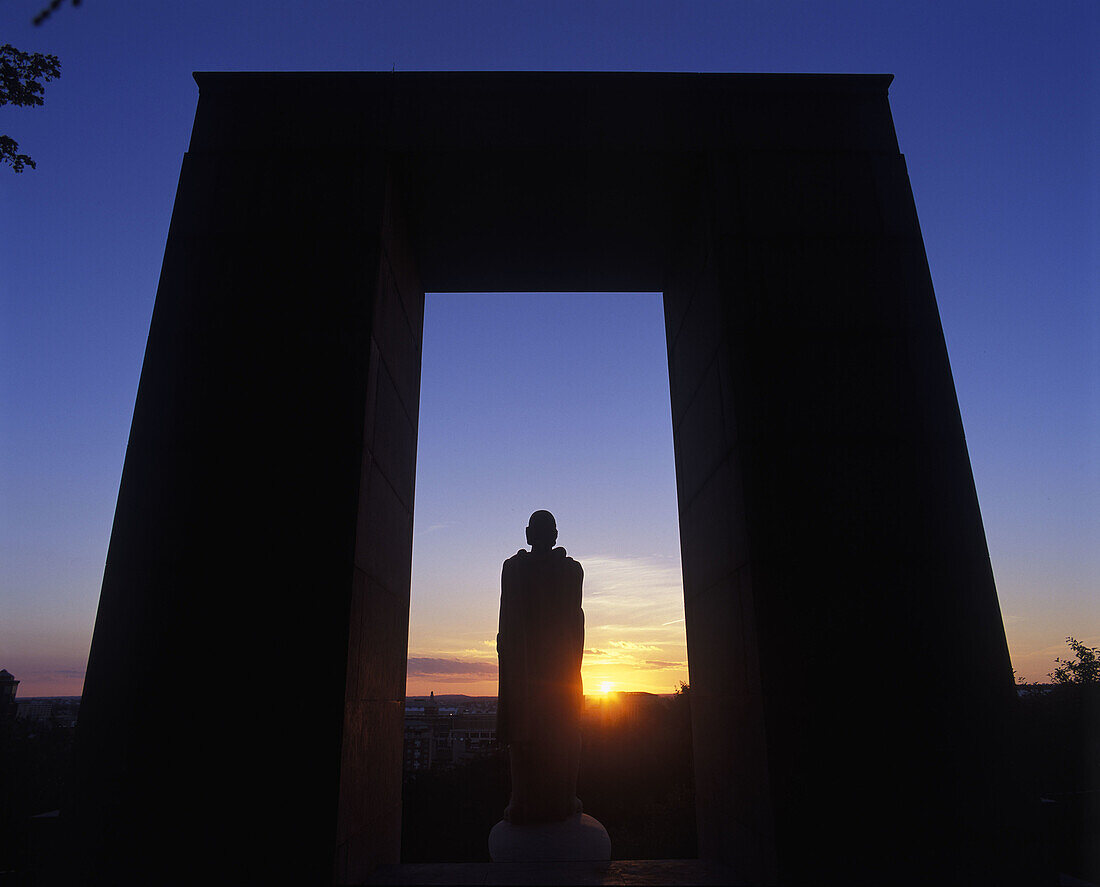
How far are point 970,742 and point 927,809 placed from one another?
0.54m

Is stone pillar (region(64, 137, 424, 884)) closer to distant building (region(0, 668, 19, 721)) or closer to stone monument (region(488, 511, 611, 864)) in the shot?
stone monument (region(488, 511, 611, 864))

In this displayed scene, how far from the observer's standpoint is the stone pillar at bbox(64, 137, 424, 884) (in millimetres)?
4023

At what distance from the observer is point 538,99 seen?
5855 mm

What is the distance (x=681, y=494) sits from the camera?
22.5ft

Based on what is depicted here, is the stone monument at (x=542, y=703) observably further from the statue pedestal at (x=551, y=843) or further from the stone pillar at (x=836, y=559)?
the stone pillar at (x=836, y=559)

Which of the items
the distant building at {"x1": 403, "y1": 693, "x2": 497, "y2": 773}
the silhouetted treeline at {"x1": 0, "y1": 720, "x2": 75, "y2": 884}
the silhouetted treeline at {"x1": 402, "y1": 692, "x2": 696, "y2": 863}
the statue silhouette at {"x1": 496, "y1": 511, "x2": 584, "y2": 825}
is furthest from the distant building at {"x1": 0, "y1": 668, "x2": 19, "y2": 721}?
the statue silhouette at {"x1": 496, "y1": 511, "x2": 584, "y2": 825}

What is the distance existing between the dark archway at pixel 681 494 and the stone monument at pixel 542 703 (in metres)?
1.11

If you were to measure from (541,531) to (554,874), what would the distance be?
3.36 m

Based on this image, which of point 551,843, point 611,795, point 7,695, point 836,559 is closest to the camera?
point 836,559

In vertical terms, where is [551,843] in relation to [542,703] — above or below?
below

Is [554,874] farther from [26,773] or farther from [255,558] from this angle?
[26,773]

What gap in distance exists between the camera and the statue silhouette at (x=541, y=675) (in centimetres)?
612

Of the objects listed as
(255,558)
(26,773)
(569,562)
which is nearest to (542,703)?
(569,562)


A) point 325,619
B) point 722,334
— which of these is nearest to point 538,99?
point 722,334
